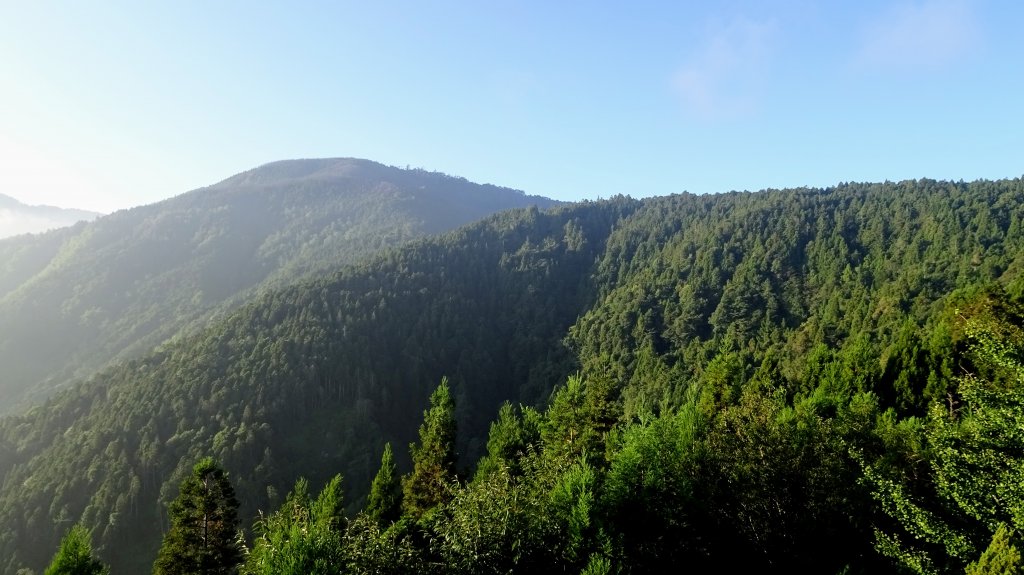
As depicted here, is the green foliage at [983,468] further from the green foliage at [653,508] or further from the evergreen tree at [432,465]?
the evergreen tree at [432,465]

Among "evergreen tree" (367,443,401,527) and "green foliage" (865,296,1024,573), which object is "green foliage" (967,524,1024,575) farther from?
"evergreen tree" (367,443,401,527)

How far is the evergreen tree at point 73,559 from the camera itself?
2612 cm

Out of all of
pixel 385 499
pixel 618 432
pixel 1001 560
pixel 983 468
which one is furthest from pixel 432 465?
pixel 1001 560

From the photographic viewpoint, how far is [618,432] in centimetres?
4912

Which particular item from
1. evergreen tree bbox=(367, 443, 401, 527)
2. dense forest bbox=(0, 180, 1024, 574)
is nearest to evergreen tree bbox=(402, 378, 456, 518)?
dense forest bbox=(0, 180, 1024, 574)

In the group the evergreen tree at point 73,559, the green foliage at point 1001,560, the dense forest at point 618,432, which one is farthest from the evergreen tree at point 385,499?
the green foliage at point 1001,560

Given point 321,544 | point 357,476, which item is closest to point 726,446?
point 321,544

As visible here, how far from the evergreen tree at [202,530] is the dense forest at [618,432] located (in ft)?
0.83

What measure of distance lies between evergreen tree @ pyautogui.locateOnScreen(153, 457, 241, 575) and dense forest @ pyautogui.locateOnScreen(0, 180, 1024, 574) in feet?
0.83

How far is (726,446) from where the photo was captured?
32969 millimetres

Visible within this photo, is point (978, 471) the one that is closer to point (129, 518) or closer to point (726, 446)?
point (726, 446)

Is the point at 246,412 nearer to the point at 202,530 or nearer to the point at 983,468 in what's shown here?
the point at 202,530

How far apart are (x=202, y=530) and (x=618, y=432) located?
33.5 meters

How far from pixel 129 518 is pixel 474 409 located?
316ft
